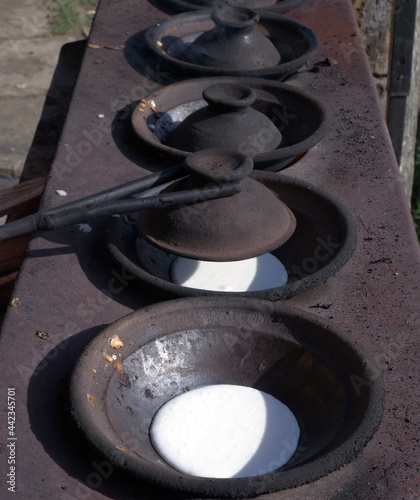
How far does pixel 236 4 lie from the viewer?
145 inches

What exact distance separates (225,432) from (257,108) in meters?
1.58

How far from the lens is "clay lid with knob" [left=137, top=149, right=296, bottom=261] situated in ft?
6.75

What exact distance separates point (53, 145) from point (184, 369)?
6.36ft

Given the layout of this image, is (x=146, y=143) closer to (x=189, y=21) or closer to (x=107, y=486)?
(x=189, y=21)

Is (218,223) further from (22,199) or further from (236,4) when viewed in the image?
(236,4)

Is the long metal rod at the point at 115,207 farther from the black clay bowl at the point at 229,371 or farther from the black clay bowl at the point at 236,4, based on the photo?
the black clay bowl at the point at 236,4

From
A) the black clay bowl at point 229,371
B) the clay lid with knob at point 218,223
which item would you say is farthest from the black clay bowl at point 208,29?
the black clay bowl at point 229,371

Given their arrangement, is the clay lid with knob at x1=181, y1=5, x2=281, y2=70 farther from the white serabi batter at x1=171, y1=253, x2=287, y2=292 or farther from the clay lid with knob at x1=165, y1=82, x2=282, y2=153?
the white serabi batter at x1=171, y1=253, x2=287, y2=292

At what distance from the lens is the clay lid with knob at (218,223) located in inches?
81.0

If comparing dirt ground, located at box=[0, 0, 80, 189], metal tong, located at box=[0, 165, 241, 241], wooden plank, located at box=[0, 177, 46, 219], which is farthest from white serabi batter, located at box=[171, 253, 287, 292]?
dirt ground, located at box=[0, 0, 80, 189]

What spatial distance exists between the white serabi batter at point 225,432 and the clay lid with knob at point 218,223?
→ 16.2 inches

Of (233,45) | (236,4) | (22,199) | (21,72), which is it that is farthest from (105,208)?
(21,72)

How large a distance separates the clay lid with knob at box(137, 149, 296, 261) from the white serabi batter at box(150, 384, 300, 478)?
412mm

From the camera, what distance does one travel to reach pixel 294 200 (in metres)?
2.37
